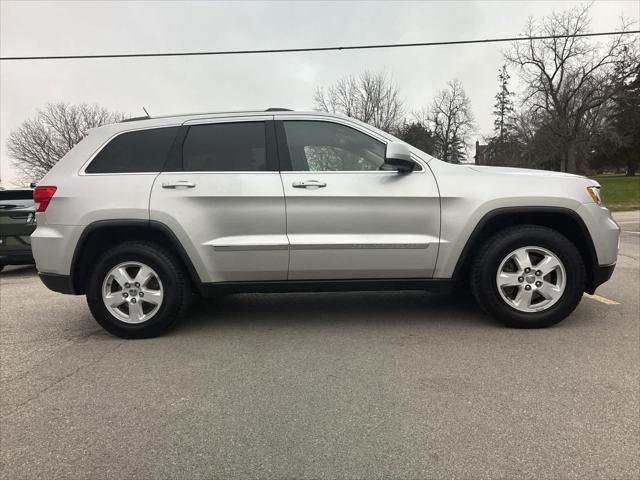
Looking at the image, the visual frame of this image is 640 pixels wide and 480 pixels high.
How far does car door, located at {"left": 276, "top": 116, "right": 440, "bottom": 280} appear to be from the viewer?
365 cm

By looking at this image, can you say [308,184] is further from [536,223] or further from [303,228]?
[536,223]

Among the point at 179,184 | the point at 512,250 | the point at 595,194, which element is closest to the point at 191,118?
the point at 179,184

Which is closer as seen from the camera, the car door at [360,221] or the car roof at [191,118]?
the car door at [360,221]

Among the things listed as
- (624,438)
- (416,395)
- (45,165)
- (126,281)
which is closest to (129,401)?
(126,281)

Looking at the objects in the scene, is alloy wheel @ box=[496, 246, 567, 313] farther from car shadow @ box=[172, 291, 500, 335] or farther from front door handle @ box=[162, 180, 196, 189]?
front door handle @ box=[162, 180, 196, 189]

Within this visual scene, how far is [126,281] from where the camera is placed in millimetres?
3727

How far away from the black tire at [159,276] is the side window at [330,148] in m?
1.41

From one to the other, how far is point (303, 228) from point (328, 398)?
1496 mm

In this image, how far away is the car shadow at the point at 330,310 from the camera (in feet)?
13.6

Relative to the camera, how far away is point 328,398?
2680 mm

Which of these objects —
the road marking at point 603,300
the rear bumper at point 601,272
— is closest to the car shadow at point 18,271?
the rear bumper at point 601,272

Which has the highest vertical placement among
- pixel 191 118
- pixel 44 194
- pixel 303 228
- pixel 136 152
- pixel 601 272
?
pixel 191 118

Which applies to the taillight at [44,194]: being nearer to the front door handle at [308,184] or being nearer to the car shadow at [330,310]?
the car shadow at [330,310]

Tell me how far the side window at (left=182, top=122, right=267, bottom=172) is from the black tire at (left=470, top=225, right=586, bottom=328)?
2.13 m
